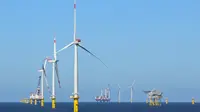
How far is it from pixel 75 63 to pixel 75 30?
10204mm

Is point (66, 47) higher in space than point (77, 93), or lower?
higher

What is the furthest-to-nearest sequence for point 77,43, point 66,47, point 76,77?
point 66,47
point 77,43
point 76,77

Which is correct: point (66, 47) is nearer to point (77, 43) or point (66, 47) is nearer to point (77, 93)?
point (77, 43)

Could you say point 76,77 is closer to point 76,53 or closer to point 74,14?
point 76,53

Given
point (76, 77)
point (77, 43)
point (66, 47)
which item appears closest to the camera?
point (76, 77)

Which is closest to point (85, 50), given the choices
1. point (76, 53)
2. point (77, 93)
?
point (76, 53)

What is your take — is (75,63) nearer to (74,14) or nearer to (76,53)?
(76,53)

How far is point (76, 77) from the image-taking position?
113m

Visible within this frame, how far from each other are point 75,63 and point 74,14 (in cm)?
1149

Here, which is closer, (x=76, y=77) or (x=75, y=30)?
(x=76, y=77)

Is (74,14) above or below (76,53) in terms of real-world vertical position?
above

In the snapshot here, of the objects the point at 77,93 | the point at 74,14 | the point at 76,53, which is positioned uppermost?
the point at 74,14

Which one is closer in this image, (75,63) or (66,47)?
(75,63)

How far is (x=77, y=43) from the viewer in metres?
122
